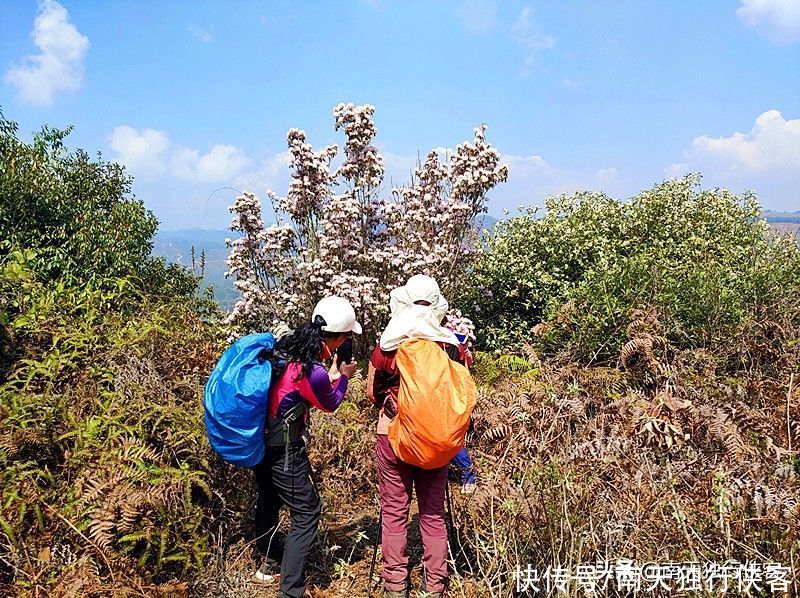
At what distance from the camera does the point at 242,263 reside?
789cm

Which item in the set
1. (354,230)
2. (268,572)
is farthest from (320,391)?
(354,230)

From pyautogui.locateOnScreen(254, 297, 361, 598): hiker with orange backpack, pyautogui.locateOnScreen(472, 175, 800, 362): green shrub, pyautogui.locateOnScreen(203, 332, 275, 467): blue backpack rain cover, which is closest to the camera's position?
pyautogui.locateOnScreen(203, 332, 275, 467): blue backpack rain cover

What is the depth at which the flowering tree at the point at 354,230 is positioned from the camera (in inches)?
295

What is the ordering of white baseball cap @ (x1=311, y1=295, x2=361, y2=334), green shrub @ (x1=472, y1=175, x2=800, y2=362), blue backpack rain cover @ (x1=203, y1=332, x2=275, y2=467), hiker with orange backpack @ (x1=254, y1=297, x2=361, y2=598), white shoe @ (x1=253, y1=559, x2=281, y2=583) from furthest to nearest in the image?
green shrub @ (x1=472, y1=175, x2=800, y2=362)
white shoe @ (x1=253, y1=559, x2=281, y2=583)
white baseball cap @ (x1=311, y1=295, x2=361, y2=334)
hiker with orange backpack @ (x1=254, y1=297, x2=361, y2=598)
blue backpack rain cover @ (x1=203, y1=332, x2=275, y2=467)

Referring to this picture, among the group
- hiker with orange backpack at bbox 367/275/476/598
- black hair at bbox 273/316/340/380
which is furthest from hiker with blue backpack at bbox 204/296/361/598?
hiker with orange backpack at bbox 367/275/476/598

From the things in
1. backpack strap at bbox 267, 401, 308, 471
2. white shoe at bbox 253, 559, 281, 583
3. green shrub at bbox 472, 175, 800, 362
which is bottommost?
white shoe at bbox 253, 559, 281, 583

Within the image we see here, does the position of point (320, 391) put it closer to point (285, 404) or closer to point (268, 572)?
point (285, 404)

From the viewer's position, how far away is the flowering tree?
7.48 m

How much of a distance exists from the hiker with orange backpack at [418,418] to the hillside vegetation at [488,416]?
1.14ft

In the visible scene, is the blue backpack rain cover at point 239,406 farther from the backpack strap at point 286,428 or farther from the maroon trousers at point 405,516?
the maroon trousers at point 405,516

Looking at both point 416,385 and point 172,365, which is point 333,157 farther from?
point 416,385

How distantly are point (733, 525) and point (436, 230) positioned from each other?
5550mm

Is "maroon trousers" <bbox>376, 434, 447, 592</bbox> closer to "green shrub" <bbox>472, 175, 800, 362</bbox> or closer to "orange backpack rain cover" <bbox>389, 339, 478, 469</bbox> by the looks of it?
"orange backpack rain cover" <bbox>389, 339, 478, 469</bbox>

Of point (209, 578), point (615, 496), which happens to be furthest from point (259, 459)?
point (615, 496)
